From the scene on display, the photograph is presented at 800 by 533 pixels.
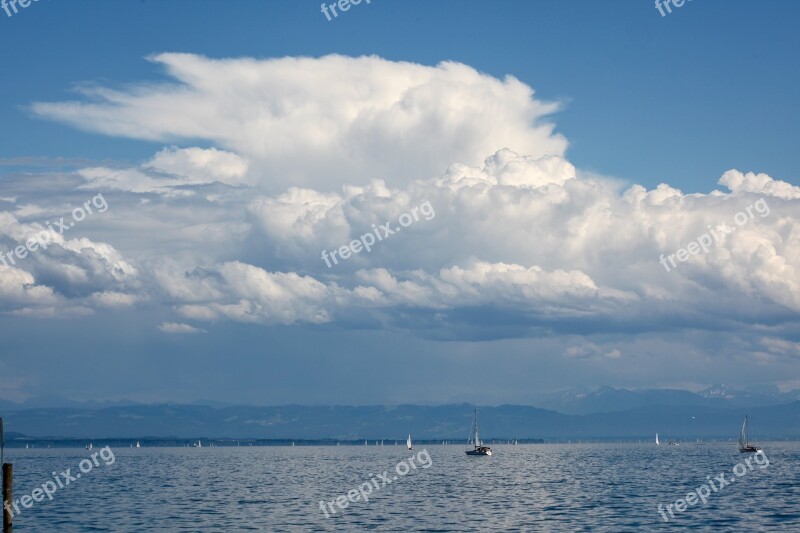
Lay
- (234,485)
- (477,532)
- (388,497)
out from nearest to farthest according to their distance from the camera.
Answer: (477,532) → (388,497) → (234,485)

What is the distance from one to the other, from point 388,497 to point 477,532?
3222 centimetres

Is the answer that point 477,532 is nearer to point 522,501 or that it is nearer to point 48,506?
point 522,501

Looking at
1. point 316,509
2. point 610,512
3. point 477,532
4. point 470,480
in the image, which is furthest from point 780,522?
point 470,480

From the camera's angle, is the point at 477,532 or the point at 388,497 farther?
the point at 388,497

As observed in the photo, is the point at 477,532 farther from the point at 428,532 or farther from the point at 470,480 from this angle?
the point at 470,480

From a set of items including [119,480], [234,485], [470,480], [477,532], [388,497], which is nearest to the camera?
[477,532]

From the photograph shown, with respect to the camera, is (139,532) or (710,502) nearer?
(139,532)

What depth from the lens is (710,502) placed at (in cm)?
9469

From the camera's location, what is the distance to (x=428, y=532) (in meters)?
72.1

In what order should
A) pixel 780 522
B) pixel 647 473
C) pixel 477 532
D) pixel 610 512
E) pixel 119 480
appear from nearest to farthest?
pixel 477 532 → pixel 780 522 → pixel 610 512 → pixel 119 480 → pixel 647 473

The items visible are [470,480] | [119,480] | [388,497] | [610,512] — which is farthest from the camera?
[119,480]

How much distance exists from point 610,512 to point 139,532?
42098 mm

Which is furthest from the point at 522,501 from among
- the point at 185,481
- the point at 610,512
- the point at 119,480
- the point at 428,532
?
the point at 119,480

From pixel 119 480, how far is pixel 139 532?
256 feet
